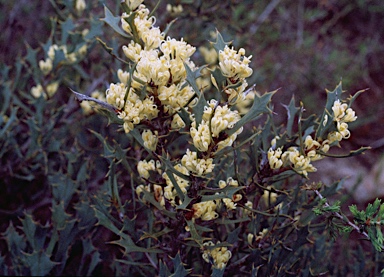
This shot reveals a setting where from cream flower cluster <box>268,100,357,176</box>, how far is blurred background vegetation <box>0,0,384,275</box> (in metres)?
0.44

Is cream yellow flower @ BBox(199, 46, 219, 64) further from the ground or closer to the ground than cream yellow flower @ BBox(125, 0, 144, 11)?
closer to the ground

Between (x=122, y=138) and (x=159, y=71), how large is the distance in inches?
33.7

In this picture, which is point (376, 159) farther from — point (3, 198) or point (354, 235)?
point (3, 198)

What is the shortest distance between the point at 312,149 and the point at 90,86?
1194 mm

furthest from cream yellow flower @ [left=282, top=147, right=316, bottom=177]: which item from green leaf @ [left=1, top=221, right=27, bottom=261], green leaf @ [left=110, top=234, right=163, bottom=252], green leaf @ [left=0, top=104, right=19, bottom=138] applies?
green leaf @ [left=0, top=104, right=19, bottom=138]

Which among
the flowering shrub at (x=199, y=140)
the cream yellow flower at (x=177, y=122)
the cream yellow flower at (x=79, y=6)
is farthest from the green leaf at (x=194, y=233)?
the cream yellow flower at (x=79, y=6)

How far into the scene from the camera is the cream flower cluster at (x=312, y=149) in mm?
998

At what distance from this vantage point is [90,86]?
1.97 metres

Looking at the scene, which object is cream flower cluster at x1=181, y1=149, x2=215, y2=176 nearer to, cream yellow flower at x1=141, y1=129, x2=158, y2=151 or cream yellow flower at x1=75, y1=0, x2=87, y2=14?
cream yellow flower at x1=141, y1=129, x2=158, y2=151

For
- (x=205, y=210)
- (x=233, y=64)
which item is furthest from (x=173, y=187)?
(x=233, y=64)

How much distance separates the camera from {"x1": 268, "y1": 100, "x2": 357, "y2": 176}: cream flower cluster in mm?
998

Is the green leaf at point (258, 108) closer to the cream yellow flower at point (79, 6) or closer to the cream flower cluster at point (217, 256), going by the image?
the cream flower cluster at point (217, 256)

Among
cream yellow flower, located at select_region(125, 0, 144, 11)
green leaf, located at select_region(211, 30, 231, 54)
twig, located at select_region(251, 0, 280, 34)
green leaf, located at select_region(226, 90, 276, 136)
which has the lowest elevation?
twig, located at select_region(251, 0, 280, 34)

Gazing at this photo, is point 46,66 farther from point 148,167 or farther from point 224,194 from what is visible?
point 224,194
